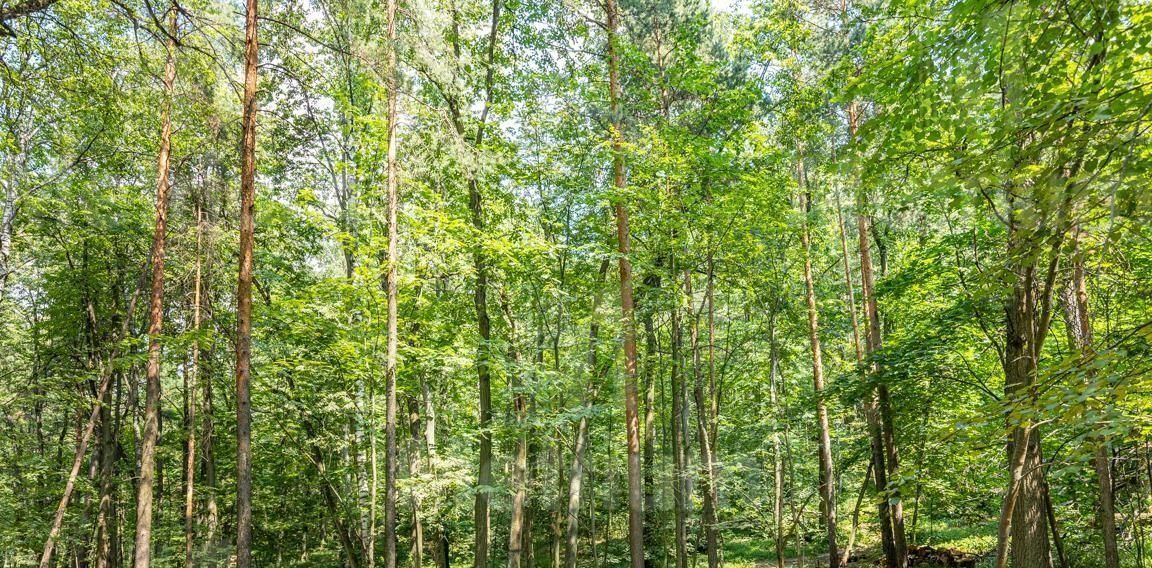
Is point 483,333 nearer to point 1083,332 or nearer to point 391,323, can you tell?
point 391,323

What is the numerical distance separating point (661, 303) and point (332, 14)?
7001 mm

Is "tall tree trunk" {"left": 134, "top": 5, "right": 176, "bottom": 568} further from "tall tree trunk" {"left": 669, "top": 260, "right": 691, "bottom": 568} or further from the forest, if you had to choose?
"tall tree trunk" {"left": 669, "top": 260, "right": 691, "bottom": 568}

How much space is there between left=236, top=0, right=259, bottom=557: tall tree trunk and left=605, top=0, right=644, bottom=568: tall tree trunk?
5.10m

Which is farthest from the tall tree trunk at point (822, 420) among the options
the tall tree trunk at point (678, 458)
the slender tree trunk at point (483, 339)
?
the slender tree trunk at point (483, 339)

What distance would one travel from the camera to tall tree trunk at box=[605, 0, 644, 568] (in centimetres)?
969

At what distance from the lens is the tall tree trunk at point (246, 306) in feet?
24.1

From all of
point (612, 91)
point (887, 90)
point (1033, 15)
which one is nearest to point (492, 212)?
point (612, 91)

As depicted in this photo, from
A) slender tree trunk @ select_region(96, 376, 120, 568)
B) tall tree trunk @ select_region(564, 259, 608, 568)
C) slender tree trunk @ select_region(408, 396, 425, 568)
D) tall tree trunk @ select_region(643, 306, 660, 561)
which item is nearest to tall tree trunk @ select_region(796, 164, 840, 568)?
tall tree trunk @ select_region(643, 306, 660, 561)

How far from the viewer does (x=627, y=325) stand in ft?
33.4

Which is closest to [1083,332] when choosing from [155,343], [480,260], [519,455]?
[480,260]

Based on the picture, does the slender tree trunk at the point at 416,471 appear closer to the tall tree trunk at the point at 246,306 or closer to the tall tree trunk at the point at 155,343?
the tall tree trunk at the point at 246,306

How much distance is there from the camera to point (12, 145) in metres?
8.92

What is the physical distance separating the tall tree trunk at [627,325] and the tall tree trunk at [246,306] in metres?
5.10

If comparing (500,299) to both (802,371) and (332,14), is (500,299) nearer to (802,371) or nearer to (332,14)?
(332,14)
